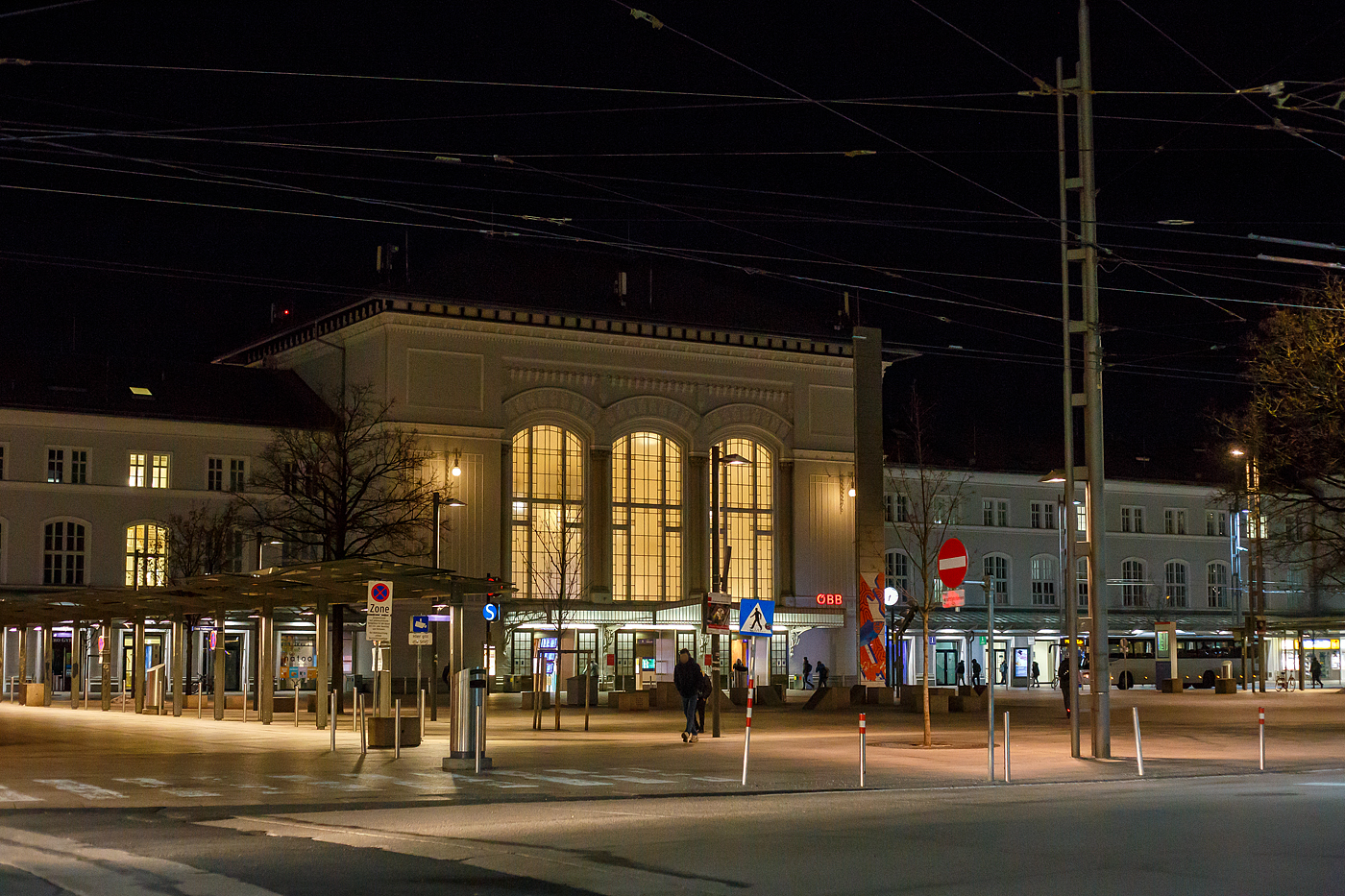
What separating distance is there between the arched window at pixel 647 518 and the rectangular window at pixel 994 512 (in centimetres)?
2190

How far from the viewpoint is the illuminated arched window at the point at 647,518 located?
73.3 meters

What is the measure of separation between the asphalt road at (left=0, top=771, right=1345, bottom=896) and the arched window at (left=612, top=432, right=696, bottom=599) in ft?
178

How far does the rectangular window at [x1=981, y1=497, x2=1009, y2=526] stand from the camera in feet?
292

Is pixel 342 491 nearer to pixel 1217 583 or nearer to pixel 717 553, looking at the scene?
pixel 717 553

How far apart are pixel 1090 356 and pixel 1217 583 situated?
7418 centimetres

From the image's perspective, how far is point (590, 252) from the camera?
249 ft

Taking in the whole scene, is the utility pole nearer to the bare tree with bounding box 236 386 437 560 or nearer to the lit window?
the bare tree with bounding box 236 386 437 560

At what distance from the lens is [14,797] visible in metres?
18.9

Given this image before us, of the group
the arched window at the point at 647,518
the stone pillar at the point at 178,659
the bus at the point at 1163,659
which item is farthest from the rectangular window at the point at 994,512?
the stone pillar at the point at 178,659

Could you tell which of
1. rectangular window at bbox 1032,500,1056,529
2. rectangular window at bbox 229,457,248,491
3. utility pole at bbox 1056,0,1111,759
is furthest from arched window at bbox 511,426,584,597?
utility pole at bbox 1056,0,1111,759

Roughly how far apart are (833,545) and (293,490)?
3406cm

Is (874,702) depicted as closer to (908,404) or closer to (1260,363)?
(1260,363)

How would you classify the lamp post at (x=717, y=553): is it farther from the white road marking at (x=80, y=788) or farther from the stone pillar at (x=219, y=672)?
the white road marking at (x=80, y=788)

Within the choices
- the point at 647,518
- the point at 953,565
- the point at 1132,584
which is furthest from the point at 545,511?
the point at 953,565
